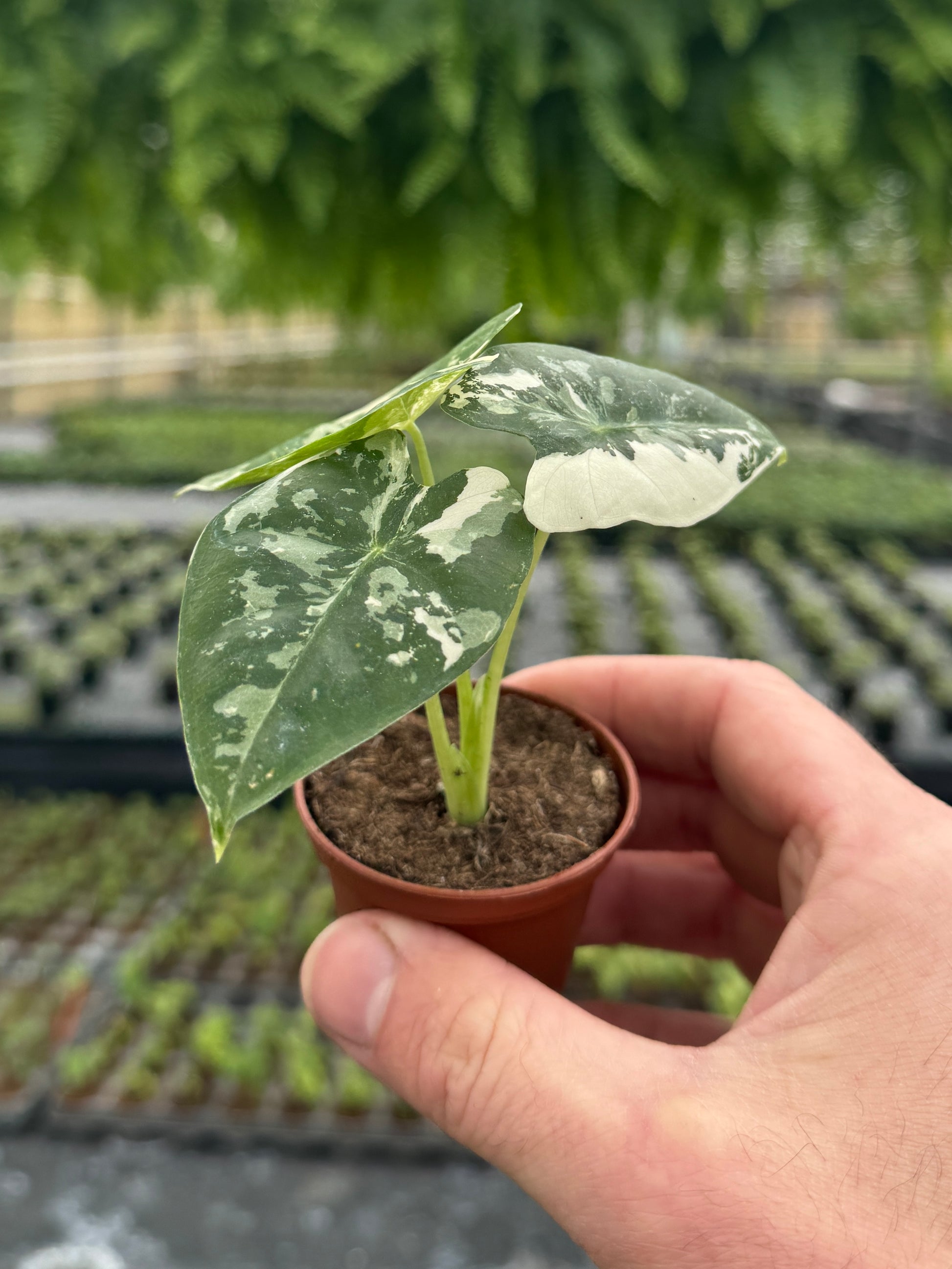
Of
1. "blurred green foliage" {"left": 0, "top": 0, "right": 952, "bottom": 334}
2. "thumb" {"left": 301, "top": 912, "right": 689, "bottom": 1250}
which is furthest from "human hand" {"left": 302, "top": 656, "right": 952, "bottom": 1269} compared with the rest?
"blurred green foliage" {"left": 0, "top": 0, "right": 952, "bottom": 334}

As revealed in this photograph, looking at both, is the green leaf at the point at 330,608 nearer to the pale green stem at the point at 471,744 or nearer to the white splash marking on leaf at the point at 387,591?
the white splash marking on leaf at the point at 387,591

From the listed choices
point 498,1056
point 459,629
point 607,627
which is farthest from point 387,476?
point 607,627

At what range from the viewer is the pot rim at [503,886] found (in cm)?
50

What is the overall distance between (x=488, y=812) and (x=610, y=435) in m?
0.29

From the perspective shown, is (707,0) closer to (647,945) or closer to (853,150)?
(853,150)

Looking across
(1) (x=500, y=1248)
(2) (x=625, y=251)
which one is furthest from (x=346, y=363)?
(1) (x=500, y=1248)

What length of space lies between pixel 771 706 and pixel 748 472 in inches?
10.8

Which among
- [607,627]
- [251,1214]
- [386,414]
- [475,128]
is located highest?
[475,128]

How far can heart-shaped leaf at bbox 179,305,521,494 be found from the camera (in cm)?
45

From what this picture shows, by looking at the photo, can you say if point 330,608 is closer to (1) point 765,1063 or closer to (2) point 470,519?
(2) point 470,519

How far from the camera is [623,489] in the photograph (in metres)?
0.42

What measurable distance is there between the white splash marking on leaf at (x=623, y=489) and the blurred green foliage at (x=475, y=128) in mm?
900

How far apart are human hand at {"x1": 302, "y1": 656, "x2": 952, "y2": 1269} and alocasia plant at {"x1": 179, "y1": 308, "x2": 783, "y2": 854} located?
171 millimetres

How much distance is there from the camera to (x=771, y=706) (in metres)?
0.69
